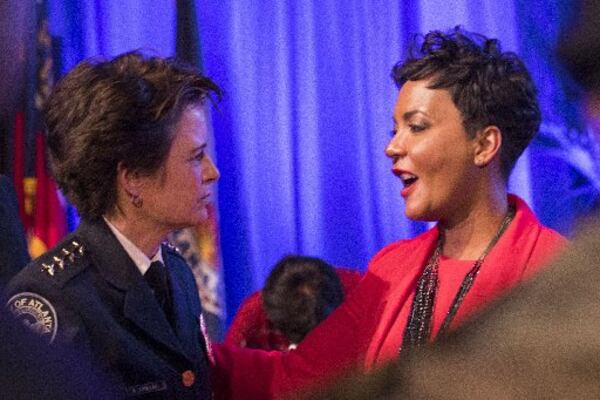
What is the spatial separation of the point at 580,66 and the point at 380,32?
9.46 ft

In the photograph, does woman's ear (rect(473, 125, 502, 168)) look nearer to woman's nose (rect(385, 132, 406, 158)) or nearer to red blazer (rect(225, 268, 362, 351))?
woman's nose (rect(385, 132, 406, 158))

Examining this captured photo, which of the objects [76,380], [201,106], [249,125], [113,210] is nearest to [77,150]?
[113,210]

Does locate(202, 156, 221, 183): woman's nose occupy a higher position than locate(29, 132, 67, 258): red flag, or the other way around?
locate(202, 156, 221, 183): woman's nose

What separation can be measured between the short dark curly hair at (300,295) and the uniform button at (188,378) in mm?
766

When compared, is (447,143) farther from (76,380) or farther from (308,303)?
(76,380)

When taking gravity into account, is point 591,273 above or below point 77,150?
above

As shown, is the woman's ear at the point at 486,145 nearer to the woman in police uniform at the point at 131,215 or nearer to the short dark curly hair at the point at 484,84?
the short dark curly hair at the point at 484,84

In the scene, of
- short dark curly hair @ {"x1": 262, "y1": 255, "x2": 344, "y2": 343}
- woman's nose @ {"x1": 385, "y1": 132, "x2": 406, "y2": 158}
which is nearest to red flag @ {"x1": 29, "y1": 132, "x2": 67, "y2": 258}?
short dark curly hair @ {"x1": 262, "y1": 255, "x2": 344, "y2": 343}

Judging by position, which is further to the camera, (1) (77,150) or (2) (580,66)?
(1) (77,150)

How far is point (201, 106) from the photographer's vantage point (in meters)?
1.72

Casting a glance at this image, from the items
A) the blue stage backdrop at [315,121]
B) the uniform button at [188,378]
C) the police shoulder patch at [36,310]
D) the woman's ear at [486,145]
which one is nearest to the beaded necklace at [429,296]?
the woman's ear at [486,145]

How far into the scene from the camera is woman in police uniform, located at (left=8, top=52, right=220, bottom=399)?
1442 millimetres

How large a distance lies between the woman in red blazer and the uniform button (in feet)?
0.47

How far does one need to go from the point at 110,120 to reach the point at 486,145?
25.5 inches
